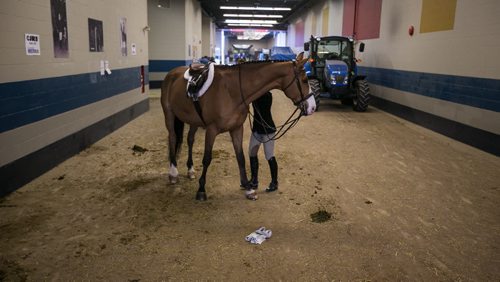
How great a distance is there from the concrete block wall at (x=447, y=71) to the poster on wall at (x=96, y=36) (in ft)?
23.3

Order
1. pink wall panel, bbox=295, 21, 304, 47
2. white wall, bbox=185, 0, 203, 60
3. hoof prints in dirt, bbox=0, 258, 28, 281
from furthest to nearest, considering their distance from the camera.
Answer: pink wall panel, bbox=295, 21, 304, 47
white wall, bbox=185, 0, 203, 60
hoof prints in dirt, bbox=0, 258, 28, 281

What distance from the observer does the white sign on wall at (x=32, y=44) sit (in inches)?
192

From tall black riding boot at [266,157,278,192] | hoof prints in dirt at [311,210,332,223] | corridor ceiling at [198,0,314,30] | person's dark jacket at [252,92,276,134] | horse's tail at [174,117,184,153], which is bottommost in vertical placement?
hoof prints in dirt at [311,210,332,223]

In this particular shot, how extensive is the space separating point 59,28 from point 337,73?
7850mm

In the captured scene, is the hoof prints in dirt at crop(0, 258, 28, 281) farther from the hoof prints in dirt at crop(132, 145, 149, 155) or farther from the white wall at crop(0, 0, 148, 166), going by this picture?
the hoof prints in dirt at crop(132, 145, 149, 155)

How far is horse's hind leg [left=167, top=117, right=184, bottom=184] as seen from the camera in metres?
5.08

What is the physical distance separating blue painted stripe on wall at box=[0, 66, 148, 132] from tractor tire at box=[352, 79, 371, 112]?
22.4ft

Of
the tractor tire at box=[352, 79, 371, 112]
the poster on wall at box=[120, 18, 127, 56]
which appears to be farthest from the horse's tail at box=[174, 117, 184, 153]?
the tractor tire at box=[352, 79, 371, 112]

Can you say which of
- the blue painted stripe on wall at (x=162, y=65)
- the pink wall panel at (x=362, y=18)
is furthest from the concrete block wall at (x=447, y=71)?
the blue painted stripe on wall at (x=162, y=65)

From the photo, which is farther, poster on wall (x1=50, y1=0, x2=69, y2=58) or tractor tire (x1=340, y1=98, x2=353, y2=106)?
tractor tire (x1=340, y1=98, x2=353, y2=106)

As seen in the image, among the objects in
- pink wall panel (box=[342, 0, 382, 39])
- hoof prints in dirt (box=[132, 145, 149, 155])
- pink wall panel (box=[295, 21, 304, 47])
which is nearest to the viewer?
hoof prints in dirt (box=[132, 145, 149, 155])

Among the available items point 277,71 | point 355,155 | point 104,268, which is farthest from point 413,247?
point 355,155

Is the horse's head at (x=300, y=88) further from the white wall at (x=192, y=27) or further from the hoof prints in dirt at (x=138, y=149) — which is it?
the white wall at (x=192, y=27)

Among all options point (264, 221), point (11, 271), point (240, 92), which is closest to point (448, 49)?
point (240, 92)
